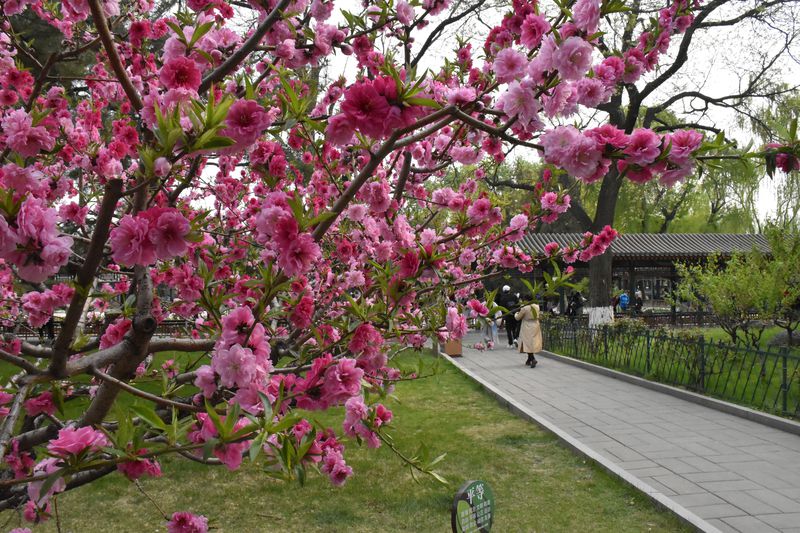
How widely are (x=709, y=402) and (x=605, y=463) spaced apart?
135 inches

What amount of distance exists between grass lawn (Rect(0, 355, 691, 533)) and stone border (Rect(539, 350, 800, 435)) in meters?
2.71

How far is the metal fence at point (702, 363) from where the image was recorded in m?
7.63

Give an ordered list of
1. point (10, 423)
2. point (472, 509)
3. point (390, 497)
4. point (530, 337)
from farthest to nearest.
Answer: point (530, 337)
point (390, 497)
point (472, 509)
point (10, 423)

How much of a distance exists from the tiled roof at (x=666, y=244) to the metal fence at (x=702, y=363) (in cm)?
932

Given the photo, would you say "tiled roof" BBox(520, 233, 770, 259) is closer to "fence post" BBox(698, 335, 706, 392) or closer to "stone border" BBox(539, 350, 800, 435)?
"stone border" BBox(539, 350, 800, 435)

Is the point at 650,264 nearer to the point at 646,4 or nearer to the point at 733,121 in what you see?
the point at 733,121

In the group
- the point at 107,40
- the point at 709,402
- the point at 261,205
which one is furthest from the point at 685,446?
the point at 107,40

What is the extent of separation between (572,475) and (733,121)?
59.0 feet

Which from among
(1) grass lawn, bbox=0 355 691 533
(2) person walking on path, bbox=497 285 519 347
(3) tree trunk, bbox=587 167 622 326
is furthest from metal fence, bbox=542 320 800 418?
(3) tree trunk, bbox=587 167 622 326

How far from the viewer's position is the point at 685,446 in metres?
6.13

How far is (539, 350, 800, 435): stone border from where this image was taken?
677 cm

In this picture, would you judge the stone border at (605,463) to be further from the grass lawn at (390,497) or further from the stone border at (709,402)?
the stone border at (709,402)

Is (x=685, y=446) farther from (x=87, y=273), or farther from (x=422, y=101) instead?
(x=87, y=273)

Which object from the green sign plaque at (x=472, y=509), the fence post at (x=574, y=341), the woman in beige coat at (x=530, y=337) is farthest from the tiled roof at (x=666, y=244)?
the green sign plaque at (x=472, y=509)
